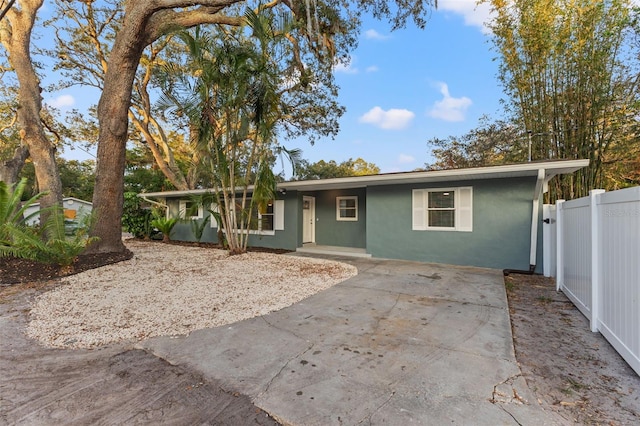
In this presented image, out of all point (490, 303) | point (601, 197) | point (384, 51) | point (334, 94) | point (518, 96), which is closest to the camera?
point (601, 197)

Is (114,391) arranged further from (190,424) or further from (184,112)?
(184,112)

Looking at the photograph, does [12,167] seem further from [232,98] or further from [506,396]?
[506,396]

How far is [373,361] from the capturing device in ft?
8.01

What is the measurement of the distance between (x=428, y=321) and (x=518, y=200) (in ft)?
15.1

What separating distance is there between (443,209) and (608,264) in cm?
461

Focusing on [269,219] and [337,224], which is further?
[269,219]

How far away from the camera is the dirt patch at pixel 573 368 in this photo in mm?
1886

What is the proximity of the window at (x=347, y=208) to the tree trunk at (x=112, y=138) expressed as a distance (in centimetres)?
634

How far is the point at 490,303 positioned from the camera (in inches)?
160

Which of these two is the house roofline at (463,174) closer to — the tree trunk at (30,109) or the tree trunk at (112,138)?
the tree trunk at (112,138)

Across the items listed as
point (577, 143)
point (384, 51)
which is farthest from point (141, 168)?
point (577, 143)

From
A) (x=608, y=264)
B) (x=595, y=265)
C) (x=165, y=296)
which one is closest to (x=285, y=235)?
(x=165, y=296)

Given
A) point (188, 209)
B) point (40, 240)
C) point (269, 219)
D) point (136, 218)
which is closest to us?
point (40, 240)

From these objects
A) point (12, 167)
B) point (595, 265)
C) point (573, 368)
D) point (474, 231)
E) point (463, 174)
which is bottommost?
point (573, 368)
